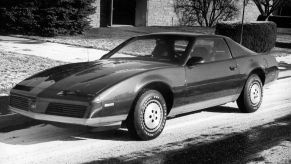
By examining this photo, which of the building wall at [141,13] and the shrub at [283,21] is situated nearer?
the building wall at [141,13]

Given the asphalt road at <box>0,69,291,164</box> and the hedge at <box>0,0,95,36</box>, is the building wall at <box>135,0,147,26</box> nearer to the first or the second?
the hedge at <box>0,0,95,36</box>

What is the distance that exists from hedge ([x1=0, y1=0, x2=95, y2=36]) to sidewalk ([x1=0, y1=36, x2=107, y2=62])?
1259 millimetres

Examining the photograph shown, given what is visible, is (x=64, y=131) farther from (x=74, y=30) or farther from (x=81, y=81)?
(x=74, y=30)

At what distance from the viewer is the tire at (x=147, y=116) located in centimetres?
615

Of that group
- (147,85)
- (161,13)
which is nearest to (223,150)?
(147,85)

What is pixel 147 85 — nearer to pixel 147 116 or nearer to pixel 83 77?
pixel 147 116

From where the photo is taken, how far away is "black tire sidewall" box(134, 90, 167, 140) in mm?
6143

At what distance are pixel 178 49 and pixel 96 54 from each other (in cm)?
853

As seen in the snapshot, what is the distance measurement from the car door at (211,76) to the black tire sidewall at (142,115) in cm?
64

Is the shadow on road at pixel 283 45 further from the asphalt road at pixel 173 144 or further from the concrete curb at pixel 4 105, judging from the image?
the concrete curb at pixel 4 105

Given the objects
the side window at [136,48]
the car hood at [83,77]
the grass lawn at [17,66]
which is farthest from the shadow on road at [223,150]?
the grass lawn at [17,66]

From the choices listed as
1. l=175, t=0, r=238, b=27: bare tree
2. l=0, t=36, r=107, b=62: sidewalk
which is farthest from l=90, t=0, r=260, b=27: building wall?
l=0, t=36, r=107, b=62: sidewalk

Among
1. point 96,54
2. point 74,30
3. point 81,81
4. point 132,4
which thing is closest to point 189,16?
point 132,4

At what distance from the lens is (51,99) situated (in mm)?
5918
